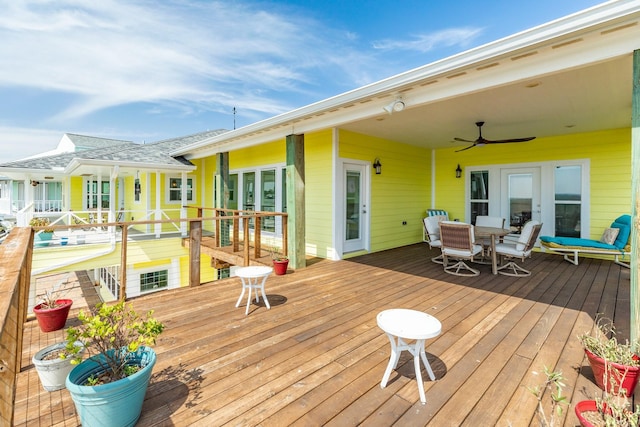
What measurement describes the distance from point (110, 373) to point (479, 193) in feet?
27.8

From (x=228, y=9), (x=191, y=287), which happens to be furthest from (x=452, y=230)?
(x=228, y=9)

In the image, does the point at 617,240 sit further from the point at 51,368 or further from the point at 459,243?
the point at 51,368

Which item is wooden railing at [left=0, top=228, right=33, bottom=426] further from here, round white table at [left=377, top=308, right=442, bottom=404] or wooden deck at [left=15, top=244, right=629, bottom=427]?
round white table at [left=377, top=308, right=442, bottom=404]

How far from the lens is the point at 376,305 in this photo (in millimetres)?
3604

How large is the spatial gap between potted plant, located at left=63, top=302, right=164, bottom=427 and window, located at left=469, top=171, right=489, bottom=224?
8.13m

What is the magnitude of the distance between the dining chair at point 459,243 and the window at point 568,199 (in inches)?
120

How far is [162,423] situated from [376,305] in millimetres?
2534

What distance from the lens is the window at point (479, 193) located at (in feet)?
25.1

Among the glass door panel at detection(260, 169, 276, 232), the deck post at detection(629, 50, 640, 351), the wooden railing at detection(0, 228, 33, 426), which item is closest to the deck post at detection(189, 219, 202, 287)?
the wooden railing at detection(0, 228, 33, 426)

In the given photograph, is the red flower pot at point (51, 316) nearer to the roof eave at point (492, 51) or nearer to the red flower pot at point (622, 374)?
the roof eave at point (492, 51)

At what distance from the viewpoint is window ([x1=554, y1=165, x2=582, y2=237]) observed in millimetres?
6355

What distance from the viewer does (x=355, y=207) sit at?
6.61 m

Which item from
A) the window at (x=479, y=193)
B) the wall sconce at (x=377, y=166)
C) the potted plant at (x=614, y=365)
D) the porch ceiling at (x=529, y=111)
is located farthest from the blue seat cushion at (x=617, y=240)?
the potted plant at (x=614, y=365)

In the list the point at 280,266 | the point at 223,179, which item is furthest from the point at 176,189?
the point at 280,266
